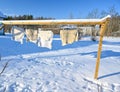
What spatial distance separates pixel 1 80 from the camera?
6633mm

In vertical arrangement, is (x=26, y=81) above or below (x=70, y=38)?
below

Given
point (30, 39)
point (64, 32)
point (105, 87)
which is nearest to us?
point (105, 87)

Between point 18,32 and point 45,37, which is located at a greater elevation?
point 18,32

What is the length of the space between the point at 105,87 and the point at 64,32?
2.48 meters

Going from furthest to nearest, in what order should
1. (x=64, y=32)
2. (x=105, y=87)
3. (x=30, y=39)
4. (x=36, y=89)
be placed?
(x=30, y=39) < (x=64, y=32) < (x=105, y=87) < (x=36, y=89)

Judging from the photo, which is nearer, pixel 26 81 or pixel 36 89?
pixel 36 89

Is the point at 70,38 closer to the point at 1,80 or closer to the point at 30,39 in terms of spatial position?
the point at 30,39

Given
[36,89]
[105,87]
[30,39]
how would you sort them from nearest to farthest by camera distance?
1. [36,89]
2. [105,87]
3. [30,39]

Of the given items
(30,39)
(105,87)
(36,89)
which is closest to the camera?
(36,89)

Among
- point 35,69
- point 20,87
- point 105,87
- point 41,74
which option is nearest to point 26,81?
point 20,87

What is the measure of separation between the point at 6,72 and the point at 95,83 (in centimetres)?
327

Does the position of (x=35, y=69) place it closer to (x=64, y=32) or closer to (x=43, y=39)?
(x=43, y=39)

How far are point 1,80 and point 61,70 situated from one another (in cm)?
275

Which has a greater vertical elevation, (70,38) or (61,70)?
(70,38)
